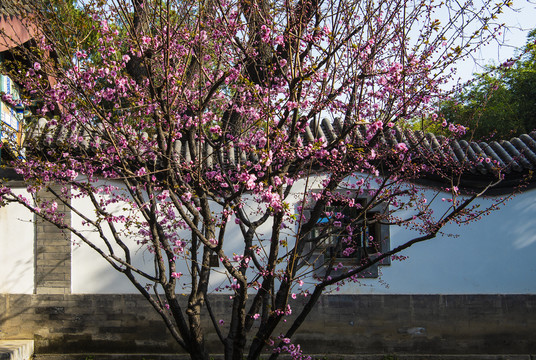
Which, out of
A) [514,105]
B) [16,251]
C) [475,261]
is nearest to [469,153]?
[475,261]

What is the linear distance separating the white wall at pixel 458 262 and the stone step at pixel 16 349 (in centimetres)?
97

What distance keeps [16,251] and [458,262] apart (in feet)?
20.6

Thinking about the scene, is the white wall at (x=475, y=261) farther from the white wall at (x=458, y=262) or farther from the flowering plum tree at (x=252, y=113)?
the flowering plum tree at (x=252, y=113)

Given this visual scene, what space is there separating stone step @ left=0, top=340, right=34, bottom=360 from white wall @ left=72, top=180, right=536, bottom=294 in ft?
3.19

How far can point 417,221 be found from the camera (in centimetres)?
761

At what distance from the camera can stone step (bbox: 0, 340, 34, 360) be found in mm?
7129

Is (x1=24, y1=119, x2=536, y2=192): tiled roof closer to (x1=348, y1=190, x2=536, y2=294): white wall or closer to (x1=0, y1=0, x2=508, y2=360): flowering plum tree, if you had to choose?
(x1=348, y1=190, x2=536, y2=294): white wall

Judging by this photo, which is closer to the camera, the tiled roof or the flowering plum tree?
the flowering plum tree

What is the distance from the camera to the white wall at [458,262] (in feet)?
25.4

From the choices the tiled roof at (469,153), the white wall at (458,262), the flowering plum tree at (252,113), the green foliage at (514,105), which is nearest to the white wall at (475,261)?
the white wall at (458,262)

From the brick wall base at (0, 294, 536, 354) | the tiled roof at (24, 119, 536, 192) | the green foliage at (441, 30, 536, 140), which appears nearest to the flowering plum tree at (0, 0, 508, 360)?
the tiled roof at (24, 119, 536, 192)

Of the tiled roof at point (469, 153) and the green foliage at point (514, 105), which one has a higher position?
the green foliage at point (514, 105)

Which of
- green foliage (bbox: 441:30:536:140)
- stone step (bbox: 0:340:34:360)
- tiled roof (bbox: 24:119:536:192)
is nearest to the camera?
stone step (bbox: 0:340:34:360)

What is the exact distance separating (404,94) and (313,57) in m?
0.94
